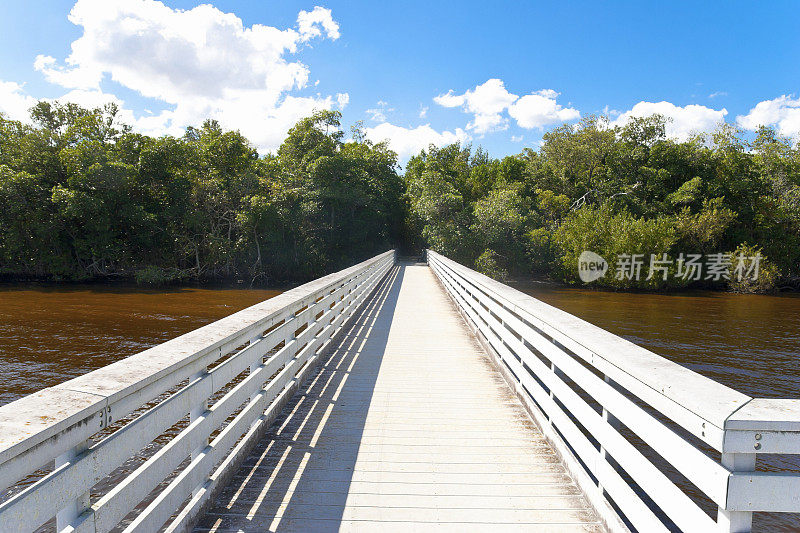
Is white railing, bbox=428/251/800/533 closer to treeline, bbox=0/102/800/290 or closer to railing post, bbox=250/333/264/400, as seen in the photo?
railing post, bbox=250/333/264/400

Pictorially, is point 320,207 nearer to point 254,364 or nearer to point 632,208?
point 632,208

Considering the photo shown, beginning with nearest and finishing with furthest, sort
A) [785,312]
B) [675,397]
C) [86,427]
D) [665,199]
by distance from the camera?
[86,427] → [675,397] → [785,312] → [665,199]

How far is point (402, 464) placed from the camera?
336 cm

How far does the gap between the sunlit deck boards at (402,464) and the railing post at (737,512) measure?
3.96 ft

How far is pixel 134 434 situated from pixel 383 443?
7.07ft

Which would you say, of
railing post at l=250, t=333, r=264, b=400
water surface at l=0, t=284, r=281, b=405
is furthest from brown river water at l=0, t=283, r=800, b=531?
railing post at l=250, t=333, r=264, b=400

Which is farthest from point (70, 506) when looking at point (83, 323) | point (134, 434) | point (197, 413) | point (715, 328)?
point (715, 328)

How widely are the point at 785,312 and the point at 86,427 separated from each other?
29950mm

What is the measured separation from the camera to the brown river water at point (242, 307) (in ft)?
35.5

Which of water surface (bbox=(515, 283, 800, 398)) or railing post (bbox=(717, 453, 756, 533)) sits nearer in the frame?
railing post (bbox=(717, 453, 756, 533))

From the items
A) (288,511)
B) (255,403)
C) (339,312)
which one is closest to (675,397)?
(288,511)

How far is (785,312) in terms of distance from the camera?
75.8ft

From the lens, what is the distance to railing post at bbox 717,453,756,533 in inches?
60.8

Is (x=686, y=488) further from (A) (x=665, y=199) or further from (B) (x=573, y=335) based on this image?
(A) (x=665, y=199)
